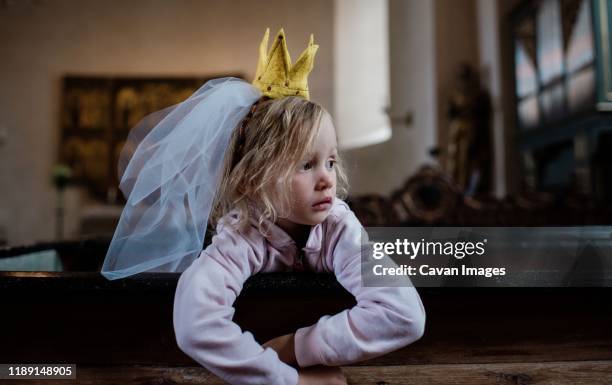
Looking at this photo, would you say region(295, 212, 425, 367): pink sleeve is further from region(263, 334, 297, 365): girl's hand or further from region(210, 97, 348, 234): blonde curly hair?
region(210, 97, 348, 234): blonde curly hair

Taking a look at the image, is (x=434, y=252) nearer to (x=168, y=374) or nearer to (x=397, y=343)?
(x=397, y=343)

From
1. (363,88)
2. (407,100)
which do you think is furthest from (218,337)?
(363,88)

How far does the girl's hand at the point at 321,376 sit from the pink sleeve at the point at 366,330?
1 centimetres

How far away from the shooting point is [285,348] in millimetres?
752

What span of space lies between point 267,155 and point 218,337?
27 centimetres

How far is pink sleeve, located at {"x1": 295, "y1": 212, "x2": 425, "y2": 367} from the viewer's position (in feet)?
2.28

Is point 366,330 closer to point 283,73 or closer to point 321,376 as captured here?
point 321,376

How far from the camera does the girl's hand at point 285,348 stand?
2.46 feet

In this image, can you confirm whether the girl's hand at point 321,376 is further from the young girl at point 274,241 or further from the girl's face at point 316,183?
the girl's face at point 316,183

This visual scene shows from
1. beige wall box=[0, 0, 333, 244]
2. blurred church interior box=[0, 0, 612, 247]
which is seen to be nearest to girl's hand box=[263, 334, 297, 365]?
blurred church interior box=[0, 0, 612, 247]

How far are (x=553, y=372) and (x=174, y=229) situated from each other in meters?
0.74

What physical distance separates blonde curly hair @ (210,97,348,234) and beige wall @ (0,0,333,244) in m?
6.09

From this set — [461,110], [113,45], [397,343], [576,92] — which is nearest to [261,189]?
[397,343]

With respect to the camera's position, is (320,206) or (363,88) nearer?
(320,206)
